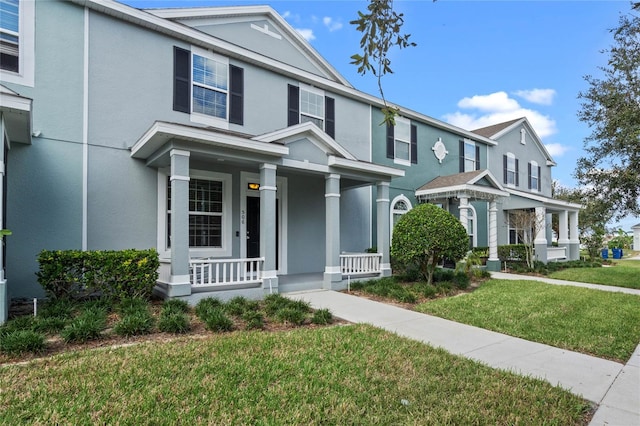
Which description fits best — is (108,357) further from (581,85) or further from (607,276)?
(607,276)

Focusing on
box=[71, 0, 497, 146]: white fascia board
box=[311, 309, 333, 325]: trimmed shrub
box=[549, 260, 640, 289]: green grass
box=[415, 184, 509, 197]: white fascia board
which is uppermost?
box=[71, 0, 497, 146]: white fascia board

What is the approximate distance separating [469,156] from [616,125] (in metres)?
7.20

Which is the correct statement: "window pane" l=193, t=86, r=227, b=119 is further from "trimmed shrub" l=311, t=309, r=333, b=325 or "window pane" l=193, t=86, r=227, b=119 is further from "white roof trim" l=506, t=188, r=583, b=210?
"white roof trim" l=506, t=188, r=583, b=210

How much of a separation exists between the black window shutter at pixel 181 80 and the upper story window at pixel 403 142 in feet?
23.5

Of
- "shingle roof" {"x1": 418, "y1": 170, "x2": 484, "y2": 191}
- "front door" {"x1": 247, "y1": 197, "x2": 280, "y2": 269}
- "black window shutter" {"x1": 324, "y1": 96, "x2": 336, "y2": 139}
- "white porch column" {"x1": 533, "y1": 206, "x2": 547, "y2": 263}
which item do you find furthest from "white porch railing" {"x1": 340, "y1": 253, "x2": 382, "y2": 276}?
"white porch column" {"x1": 533, "y1": 206, "x2": 547, "y2": 263}

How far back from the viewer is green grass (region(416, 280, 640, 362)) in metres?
5.15

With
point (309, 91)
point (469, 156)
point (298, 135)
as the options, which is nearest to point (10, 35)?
point (298, 135)

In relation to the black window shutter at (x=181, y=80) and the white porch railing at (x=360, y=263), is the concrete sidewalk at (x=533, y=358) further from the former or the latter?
the black window shutter at (x=181, y=80)

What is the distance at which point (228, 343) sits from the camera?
4.52m

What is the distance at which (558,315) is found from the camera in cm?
655

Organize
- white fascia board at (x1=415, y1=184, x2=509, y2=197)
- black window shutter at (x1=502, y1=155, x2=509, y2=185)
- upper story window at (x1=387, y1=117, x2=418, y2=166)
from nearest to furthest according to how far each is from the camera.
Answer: white fascia board at (x1=415, y1=184, x2=509, y2=197) → upper story window at (x1=387, y1=117, x2=418, y2=166) → black window shutter at (x1=502, y1=155, x2=509, y2=185)

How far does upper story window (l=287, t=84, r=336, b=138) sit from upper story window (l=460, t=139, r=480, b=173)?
291 inches

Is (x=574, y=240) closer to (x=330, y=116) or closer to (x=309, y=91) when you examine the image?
(x=330, y=116)

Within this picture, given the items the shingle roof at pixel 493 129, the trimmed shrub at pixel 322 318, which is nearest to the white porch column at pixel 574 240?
the shingle roof at pixel 493 129
